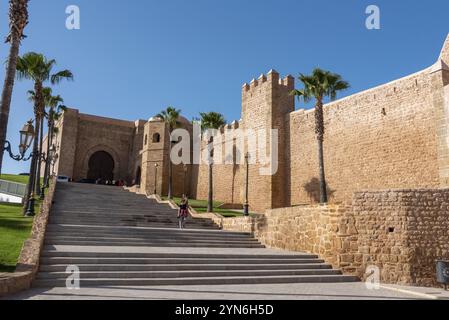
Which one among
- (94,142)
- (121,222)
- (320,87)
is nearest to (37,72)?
(121,222)

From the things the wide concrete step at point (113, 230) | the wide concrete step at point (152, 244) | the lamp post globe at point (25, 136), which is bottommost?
the wide concrete step at point (152, 244)

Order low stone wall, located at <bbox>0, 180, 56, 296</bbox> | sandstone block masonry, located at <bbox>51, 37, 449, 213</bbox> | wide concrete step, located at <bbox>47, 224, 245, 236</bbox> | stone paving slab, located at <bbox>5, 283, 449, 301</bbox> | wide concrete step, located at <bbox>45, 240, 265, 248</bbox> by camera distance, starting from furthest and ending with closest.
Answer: sandstone block masonry, located at <bbox>51, 37, 449, 213</bbox>, wide concrete step, located at <bbox>47, 224, 245, 236</bbox>, wide concrete step, located at <bbox>45, 240, 265, 248</bbox>, stone paving slab, located at <bbox>5, 283, 449, 301</bbox>, low stone wall, located at <bbox>0, 180, 56, 296</bbox>

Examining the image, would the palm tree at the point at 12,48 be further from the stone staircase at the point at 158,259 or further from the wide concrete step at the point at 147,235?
the wide concrete step at the point at 147,235

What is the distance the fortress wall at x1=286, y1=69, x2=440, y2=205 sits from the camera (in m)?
16.5

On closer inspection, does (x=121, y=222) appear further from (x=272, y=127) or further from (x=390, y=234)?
(x=272, y=127)

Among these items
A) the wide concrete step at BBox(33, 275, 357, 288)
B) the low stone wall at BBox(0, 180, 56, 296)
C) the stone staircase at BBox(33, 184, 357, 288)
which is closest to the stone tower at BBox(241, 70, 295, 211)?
the stone staircase at BBox(33, 184, 357, 288)

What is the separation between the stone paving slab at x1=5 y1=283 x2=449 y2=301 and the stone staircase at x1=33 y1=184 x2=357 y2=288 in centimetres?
47

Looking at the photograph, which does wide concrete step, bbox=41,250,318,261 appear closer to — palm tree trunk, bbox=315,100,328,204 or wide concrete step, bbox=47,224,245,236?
wide concrete step, bbox=47,224,245,236

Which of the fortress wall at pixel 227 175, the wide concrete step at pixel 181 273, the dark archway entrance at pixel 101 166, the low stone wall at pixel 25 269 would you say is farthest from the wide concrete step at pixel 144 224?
the dark archway entrance at pixel 101 166

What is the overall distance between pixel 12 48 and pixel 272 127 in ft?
57.1

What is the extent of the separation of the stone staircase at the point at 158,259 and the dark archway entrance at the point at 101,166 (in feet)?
87.3

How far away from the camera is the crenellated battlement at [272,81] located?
82.5 feet
